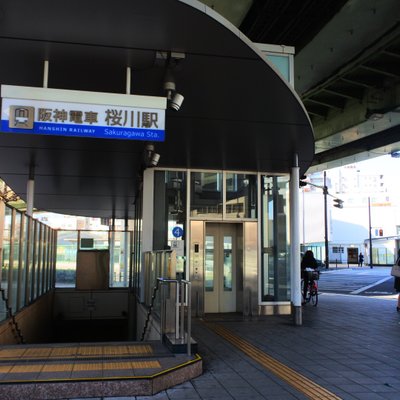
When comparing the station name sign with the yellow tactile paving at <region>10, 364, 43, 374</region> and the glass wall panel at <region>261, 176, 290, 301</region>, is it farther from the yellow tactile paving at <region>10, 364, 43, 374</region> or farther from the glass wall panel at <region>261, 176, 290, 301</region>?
the glass wall panel at <region>261, 176, 290, 301</region>

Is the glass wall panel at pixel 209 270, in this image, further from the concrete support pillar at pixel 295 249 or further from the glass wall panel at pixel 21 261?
the glass wall panel at pixel 21 261

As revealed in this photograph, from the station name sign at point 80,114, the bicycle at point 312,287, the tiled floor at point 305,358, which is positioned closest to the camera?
the tiled floor at point 305,358

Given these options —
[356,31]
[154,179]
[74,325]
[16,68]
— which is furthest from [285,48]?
[74,325]

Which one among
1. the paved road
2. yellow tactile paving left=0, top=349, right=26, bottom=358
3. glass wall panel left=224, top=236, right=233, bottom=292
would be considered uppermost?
glass wall panel left=224, top=236, right=233, bottom=292

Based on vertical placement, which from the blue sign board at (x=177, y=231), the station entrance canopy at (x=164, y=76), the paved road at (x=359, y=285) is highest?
the station entrance canopy at (x=164, y=76)

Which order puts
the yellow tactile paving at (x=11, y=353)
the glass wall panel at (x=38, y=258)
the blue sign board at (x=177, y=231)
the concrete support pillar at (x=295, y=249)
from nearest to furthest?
1. the yellow tactile paving at (x=11, y=353)
2. the concrete support pillar at (x=295, y=249)
3. the blue sign board at (x=177, y=231)
4. the glass wall panel at (x=38, y=258)

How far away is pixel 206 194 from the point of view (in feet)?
38.8

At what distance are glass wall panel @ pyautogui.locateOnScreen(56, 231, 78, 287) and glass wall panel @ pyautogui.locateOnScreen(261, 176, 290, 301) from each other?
889 cm

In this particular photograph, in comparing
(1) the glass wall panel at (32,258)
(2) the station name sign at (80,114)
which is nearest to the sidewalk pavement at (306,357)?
(2) the station name sign at (80,114)

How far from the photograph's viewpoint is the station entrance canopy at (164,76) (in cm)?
504

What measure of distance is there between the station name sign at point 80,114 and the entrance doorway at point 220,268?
600cm

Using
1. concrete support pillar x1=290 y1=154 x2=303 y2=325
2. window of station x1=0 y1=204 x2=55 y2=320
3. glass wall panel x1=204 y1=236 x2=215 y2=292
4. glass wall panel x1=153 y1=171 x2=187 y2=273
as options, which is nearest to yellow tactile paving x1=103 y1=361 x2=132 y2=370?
window of station x1=0 y1=204 x2=55 y2=320

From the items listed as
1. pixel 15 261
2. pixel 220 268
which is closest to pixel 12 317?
pixel 15 261

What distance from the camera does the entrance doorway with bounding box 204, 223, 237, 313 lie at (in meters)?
12.0
